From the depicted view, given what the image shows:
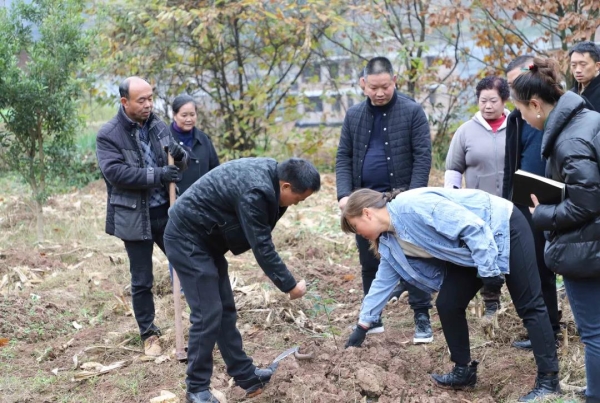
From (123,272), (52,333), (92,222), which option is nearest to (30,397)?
(52,333)

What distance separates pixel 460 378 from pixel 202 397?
5.49 ft

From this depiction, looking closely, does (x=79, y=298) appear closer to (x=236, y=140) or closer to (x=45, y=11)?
(x=45, y=11)

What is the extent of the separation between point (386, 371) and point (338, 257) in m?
3.66

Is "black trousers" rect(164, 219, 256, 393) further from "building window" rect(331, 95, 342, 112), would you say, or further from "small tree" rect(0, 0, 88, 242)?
"building window" rect(331, 95, 342, 112)

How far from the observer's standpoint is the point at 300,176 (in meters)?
4.04

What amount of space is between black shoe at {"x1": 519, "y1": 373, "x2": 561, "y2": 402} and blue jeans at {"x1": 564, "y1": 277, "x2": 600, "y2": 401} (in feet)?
0.90

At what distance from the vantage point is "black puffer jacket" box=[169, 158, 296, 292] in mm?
4078

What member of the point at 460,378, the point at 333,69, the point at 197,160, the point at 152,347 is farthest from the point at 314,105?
the point at 460,378

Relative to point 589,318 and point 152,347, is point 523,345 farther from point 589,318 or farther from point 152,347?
point 152,347

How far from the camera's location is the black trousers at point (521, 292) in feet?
13.5

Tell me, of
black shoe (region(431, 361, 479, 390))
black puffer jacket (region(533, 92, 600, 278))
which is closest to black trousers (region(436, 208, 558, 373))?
black puffer jacket (region(533, 92, 600, 278))

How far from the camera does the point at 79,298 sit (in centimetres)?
698

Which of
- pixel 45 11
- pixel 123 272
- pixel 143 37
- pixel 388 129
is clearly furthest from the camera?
pixel 143 37

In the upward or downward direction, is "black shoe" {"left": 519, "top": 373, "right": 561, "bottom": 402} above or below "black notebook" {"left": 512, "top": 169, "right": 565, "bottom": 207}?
below
